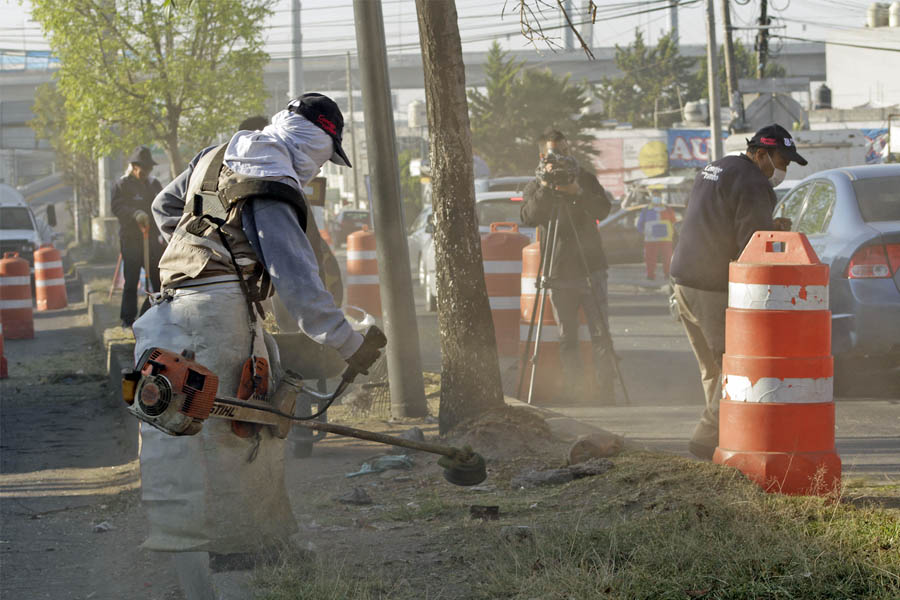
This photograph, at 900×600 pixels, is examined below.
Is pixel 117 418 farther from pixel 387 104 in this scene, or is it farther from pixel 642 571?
pixel 642 571

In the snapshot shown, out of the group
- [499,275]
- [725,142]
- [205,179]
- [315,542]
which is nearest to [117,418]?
[499,275]

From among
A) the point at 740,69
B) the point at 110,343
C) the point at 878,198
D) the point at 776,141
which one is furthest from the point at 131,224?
the point at 740,69

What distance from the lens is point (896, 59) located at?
217 feet

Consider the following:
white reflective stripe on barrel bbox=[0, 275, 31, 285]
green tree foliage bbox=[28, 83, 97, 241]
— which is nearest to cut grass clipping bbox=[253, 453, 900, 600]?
white reflective stripe on barrel bbox=[0, 275, 31, 285]

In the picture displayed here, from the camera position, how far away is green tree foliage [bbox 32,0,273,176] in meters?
17.1

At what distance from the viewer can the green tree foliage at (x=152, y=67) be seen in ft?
56.2

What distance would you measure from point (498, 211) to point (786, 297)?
11683 millimetres

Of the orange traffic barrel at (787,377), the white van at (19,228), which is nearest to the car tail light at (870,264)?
the orange traffic barrel at (787,377)

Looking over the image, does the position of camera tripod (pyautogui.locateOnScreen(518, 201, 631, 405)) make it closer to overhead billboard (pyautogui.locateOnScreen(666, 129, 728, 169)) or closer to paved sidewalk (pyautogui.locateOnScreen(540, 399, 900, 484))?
paved sidewalk (pyautogui.locateOnScreen(540, 399, 900, 484))

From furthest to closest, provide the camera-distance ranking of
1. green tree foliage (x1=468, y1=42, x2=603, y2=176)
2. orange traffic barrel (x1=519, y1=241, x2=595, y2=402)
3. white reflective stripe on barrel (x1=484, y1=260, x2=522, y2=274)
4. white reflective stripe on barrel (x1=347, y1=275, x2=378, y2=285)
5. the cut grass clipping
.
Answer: green tree foliage (x1=468, y1=42, x2=603, y2=176) → white reflective stripe on barrel (x1=347, y1=275, x2=378, y2=285) → white reflective stripe on barrel (x1=484, y1=260, x2=522, y2=274) → orange traffic barrel (x1=519, y1=241, x2=595, y2=402) → the cut grass clipping

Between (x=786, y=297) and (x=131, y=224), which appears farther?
(x=131, y=224)

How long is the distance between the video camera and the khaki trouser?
225 cm

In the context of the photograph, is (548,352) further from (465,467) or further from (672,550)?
(672,550)

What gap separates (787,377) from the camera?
16.7 ft
